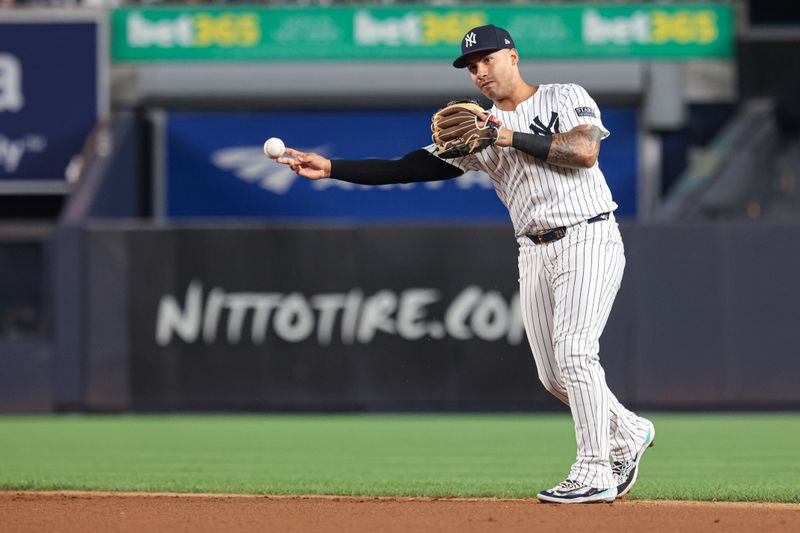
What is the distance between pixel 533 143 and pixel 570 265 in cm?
51

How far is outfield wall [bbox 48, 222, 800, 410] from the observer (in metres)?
12.2

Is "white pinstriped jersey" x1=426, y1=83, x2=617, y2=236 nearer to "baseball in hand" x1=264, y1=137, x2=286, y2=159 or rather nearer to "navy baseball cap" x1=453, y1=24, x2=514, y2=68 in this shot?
"navy baseball cap" x1=453, y1=24, x2=514, y2=68

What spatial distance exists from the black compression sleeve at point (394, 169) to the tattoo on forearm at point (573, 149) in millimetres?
584

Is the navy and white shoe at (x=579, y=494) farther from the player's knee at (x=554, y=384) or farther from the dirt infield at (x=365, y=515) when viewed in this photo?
the player's knee at (x=554, y=384)

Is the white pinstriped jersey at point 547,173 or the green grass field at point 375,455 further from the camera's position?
the green grass field at point 375,455

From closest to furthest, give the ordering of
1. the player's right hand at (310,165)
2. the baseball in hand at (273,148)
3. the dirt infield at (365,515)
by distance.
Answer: the dirt infield at (365,515) → the baseball in hand at (273,148) → the player's right hand at (310,165)

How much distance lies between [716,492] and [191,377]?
22.9ft

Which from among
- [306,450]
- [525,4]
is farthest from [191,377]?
[525,4]

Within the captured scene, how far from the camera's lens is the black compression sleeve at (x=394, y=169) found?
596 centimetres

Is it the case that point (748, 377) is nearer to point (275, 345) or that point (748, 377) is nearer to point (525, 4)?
point (275, 345)

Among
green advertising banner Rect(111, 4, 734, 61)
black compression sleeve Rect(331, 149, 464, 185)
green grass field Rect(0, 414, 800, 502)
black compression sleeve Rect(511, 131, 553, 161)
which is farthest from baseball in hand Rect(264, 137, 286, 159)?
green advertising banner Rect(111, 4, 734, 61)

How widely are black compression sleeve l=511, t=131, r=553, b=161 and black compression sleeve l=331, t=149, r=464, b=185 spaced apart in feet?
1.63

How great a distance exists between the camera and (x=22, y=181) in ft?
52.5

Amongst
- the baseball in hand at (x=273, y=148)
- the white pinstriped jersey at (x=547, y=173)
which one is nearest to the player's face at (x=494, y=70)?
the white pinstriped jersey at (x=547, y=173)
